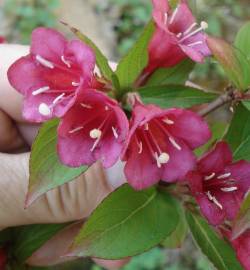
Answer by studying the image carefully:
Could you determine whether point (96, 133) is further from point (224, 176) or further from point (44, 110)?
point (224, 176)

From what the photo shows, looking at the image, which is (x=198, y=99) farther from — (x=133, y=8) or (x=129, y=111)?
(x=133, y=8)

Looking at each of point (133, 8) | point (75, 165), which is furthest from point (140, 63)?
point (133, 8)

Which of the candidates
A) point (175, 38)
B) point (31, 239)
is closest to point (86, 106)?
→ point (175, 38)

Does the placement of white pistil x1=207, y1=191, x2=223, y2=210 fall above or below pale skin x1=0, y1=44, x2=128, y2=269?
above

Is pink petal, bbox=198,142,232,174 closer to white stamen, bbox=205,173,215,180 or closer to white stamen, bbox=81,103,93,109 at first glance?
white stamen, bbox=205,173,215,180

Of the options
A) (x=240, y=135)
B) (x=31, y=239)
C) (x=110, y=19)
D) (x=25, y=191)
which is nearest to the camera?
(x=240, y=135)

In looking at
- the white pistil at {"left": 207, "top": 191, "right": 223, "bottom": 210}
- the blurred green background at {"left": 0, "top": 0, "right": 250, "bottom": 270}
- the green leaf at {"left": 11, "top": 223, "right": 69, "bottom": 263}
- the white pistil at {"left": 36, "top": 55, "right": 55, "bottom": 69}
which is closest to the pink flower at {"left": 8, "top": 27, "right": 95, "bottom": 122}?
the white pistil at {"left": 36, "top": 55, "right": 55, "bottom": 69}
